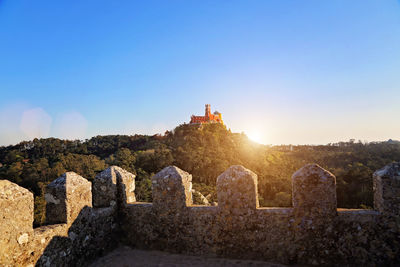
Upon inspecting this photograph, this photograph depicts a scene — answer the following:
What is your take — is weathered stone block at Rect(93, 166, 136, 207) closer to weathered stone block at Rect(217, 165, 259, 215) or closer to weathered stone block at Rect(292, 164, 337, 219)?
weathered stone block at Rect(217, 165, 259, 215)

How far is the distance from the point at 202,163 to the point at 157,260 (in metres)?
17.8

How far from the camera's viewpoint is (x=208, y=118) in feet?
156

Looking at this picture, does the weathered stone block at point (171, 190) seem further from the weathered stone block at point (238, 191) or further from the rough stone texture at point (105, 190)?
the rough stone texture at point (105, 190)

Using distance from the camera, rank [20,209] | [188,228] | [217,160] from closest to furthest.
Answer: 1. [20,209]
2. [188,228]
3. [217,160]

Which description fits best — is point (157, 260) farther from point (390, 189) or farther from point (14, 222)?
point (390, 189)

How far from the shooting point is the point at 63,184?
3.96 metres

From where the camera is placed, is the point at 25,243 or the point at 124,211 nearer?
the point at 25,243

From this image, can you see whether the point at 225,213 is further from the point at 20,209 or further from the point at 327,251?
the point at 20,209

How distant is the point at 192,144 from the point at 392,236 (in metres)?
26.6

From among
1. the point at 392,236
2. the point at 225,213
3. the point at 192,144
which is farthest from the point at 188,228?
the point at 192,144

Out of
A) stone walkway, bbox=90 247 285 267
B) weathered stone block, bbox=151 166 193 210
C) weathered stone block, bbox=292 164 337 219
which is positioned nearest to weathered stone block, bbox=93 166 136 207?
weathered stone block, bbox=151 166 193 210

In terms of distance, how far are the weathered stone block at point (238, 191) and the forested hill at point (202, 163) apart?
7.65 m

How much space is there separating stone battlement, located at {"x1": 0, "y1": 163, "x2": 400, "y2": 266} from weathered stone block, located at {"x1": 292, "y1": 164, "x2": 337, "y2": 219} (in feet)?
0.05

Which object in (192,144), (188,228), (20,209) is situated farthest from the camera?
(192,144)
